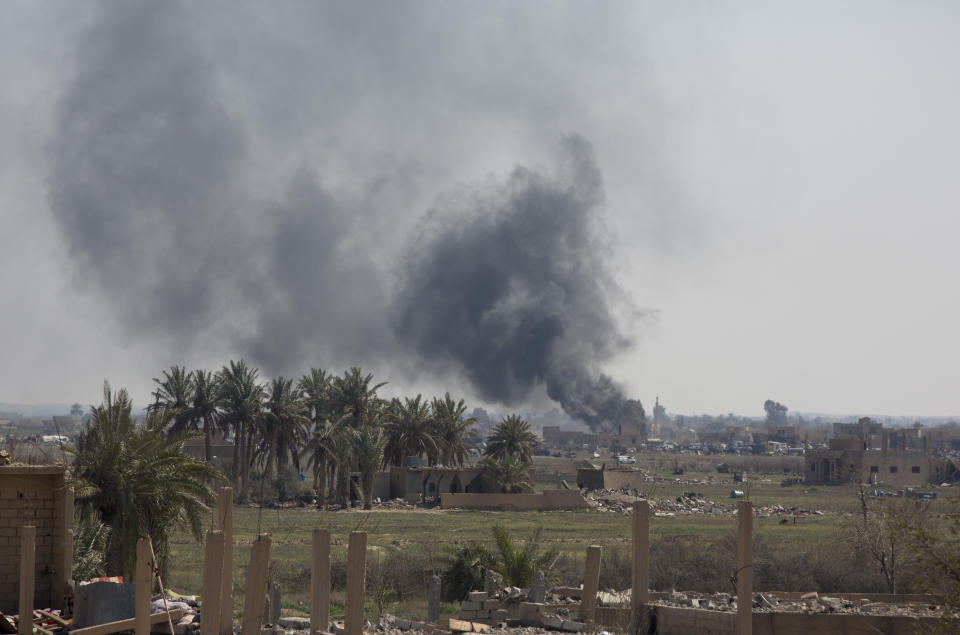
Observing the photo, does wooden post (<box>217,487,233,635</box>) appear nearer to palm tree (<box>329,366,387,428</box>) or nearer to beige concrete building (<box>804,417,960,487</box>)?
palm tree (<box>329,366,387,428</box>)

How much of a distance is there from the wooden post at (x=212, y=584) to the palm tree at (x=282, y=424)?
151 feet

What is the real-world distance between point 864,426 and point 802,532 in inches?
5287

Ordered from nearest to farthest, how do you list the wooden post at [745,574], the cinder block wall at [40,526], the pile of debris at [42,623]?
the pile of debris at [42,623] < the wooden post at [745,574] < the cinder block wall at [40,526]

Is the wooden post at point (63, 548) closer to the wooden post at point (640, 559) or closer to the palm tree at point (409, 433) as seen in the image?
the wooden post at point (640, 559)

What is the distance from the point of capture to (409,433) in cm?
6388

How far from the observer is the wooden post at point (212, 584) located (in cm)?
1520

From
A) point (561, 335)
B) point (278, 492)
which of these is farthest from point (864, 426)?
point (278, 492)

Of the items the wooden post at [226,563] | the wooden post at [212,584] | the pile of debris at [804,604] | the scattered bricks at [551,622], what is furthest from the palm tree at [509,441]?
the wooden post at [212,584]

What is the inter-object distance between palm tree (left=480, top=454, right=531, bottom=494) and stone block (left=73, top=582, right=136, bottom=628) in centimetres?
4421

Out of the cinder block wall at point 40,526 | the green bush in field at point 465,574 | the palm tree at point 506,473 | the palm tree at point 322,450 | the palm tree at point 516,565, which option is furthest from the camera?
the palm tree at point 506,473

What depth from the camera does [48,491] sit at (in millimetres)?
19672

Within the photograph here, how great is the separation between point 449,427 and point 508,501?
948 centimetres

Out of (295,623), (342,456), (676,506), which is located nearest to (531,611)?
(295,623)

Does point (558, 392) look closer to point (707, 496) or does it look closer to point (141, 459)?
point (707, 496)
